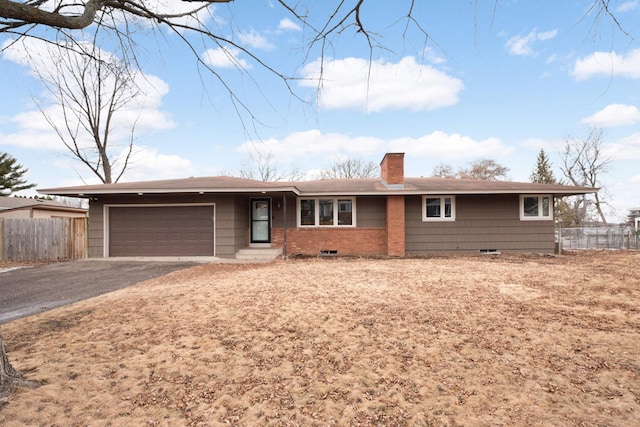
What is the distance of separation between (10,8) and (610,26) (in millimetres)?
4000

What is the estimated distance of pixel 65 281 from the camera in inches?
310

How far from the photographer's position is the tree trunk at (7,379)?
253 centimetres

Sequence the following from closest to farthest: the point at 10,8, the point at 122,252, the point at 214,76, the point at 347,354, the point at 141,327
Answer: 1. the point at 10,8
2. the point at 214,76
3. the point at 347,354
4. the point at 141,327
5. the point at 122,252

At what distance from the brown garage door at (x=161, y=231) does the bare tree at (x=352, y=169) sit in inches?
989

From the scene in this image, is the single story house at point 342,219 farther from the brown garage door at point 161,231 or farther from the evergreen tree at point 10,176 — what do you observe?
A: the evergreen tree at point 10,176

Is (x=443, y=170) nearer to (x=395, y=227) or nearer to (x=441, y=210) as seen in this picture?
(x=441, y=210)

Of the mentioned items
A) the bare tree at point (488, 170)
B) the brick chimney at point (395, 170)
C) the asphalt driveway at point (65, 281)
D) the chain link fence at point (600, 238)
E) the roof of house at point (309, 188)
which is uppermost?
the bare tree at point (488, 170)

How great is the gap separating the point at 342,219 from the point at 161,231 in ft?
22.0

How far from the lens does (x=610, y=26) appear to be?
2096 millimetres

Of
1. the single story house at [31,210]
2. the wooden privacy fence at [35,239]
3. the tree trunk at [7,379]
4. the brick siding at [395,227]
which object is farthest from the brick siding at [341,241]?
the single story house at [31,210]

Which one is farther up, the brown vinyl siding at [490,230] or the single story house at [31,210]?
the single story house at [31,210]

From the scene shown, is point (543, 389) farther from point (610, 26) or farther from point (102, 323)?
point (102, 323)

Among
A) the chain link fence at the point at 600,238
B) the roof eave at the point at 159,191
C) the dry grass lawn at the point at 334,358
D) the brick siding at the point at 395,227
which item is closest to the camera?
the dry grass lawn at the point at 334,358

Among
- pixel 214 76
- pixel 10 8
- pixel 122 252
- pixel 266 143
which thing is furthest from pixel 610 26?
pixel 122 252
